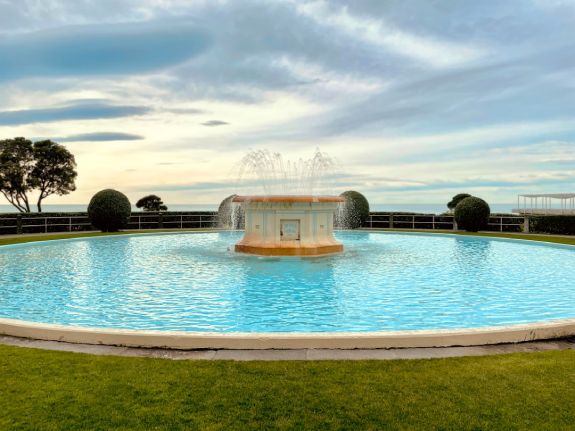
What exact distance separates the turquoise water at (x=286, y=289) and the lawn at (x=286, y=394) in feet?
Answer: 8.97

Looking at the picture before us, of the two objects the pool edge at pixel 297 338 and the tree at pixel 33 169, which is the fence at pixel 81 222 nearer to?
the tree at pixel 33 169

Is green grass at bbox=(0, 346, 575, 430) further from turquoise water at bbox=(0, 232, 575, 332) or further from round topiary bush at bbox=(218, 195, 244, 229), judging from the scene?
round topiary bush at bbox=(218, 195, 244, 229)

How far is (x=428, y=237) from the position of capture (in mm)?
30281

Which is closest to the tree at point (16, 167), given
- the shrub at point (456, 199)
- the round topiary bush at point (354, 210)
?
the round topiary bush at point (354, 210)

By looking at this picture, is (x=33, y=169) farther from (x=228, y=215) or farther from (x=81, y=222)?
(x=228, y=215)

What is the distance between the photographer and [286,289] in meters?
12.7

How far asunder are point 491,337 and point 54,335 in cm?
668

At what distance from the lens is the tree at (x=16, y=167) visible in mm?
43406

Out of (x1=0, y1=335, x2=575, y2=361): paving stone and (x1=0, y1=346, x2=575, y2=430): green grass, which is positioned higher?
(x1=0, y1=335, x2=575, y2=361): paving stone

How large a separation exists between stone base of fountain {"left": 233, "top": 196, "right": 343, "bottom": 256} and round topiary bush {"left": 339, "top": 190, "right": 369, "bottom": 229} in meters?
15.2

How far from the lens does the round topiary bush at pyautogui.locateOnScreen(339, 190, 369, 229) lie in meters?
36.1

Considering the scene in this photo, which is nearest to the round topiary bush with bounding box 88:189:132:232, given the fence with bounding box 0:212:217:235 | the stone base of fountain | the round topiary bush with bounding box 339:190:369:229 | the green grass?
the fence with bounding box 0:212:217:235

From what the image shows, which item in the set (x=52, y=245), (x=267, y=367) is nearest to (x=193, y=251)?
(x=52, y=245)

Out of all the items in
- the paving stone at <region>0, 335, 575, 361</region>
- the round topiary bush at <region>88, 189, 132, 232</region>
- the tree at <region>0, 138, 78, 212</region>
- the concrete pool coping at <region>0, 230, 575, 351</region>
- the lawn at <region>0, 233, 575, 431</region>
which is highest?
the tree at <region>0, 138, 78, 212</region>
